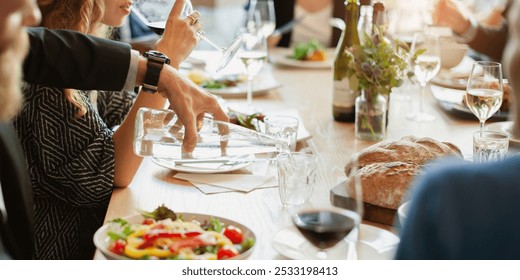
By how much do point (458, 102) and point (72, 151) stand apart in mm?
1241

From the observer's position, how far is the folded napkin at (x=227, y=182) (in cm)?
166

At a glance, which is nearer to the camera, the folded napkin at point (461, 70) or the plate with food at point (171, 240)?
the plate with food at point (171, 240)

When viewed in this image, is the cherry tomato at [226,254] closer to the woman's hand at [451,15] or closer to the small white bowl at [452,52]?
the small white bowl at [452,52]

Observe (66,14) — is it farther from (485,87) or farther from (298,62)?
(298,62)

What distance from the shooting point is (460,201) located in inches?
33.6

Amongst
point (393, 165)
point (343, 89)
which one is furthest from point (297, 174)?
point (343, 89)

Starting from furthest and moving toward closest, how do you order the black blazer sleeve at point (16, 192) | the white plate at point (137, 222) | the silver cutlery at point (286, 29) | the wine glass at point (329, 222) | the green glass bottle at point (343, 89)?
the silver cutlery at point (286, 29) → the green glass bottle at point (343, 89) → the black blazer sleeve at point (16, 192) → the white plate at point (137, 222) → the wine glass at point (329, 222)

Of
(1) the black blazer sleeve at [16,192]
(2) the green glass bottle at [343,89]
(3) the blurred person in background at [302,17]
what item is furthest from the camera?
(3) the blurred person in background at [302,17]

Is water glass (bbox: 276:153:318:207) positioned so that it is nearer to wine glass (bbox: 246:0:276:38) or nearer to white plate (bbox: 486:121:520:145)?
white plate (bbox: 486:121:520:145)

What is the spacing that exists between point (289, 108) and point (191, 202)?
951 mm

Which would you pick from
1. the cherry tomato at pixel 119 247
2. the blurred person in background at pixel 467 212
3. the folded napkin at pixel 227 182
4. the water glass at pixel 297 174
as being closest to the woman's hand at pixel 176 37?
the folded napkin at pixel 227 182

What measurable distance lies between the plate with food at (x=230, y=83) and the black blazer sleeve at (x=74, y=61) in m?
1.05

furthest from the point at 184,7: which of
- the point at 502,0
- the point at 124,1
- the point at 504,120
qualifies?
the point at 502,0

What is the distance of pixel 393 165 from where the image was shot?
4.95 ft
